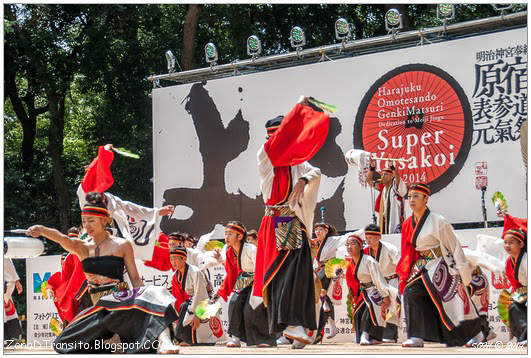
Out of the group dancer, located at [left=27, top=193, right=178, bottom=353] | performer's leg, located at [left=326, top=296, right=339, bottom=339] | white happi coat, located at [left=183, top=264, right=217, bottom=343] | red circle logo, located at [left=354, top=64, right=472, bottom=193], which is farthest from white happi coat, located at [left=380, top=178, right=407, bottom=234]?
dancer, located at [left=27, top=193, right=178, bottom=353]

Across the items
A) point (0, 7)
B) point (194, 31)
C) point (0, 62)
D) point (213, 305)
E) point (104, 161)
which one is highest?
point (194, 31)

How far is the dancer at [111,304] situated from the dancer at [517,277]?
117 inches

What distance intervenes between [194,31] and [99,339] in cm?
1142

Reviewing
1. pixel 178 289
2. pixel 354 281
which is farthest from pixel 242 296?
pixel 354 281

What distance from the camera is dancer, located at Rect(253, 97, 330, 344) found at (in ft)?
23.5

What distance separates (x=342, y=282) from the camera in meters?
9.78

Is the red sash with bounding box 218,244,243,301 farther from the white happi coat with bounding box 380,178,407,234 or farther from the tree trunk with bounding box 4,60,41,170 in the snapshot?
the tree trunk with bounding box 4,60,41,170

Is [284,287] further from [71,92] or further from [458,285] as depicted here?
[71,92]

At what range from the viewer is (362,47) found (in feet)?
39.1

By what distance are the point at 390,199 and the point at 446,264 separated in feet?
9.29

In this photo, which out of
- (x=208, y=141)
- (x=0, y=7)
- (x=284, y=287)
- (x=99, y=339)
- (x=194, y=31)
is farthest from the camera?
(x=194, y=31)

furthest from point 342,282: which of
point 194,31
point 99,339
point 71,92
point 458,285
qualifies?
point 71,92

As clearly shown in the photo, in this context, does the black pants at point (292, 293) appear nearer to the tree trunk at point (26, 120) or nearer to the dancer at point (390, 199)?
the dancer at point (390, 199)

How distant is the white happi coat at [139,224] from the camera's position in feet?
30.0
